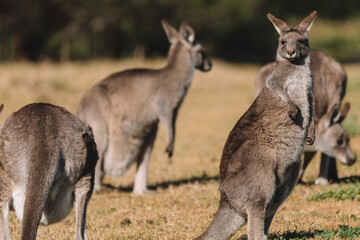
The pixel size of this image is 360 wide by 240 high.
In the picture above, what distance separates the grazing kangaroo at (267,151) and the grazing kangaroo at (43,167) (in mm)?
967

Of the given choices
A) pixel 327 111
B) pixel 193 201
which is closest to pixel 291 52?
pixel 193 201

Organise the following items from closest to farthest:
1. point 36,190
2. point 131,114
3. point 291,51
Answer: point 36,190, point 291,51, point 131,114

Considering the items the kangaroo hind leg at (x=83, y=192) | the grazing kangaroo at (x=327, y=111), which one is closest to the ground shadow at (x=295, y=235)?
the kangaroo hind leg at (x=83, y=192)

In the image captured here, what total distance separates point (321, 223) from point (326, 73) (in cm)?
232

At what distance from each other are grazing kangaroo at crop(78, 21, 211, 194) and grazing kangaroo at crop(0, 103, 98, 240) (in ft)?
9.40

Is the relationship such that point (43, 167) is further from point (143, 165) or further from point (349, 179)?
point (349, 179)

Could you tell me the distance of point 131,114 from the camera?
7230 millimetres

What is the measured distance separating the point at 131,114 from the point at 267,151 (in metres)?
3.33

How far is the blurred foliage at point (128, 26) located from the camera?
75.5ft

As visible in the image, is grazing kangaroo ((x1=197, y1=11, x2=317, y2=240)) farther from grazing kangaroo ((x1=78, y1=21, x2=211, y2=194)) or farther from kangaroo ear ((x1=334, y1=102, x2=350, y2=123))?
grazing kangaroo ((x1=78, y1=21, x2=211, y2=194))

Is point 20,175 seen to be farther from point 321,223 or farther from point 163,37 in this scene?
point 163,37

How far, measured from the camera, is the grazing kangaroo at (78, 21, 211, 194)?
23.5 ft

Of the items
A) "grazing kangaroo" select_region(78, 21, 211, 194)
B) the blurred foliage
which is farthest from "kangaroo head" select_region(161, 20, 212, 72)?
the blurred foliage

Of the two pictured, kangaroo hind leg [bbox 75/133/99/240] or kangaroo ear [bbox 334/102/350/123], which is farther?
kangaroo ear [bbox 334/102/350/123]
